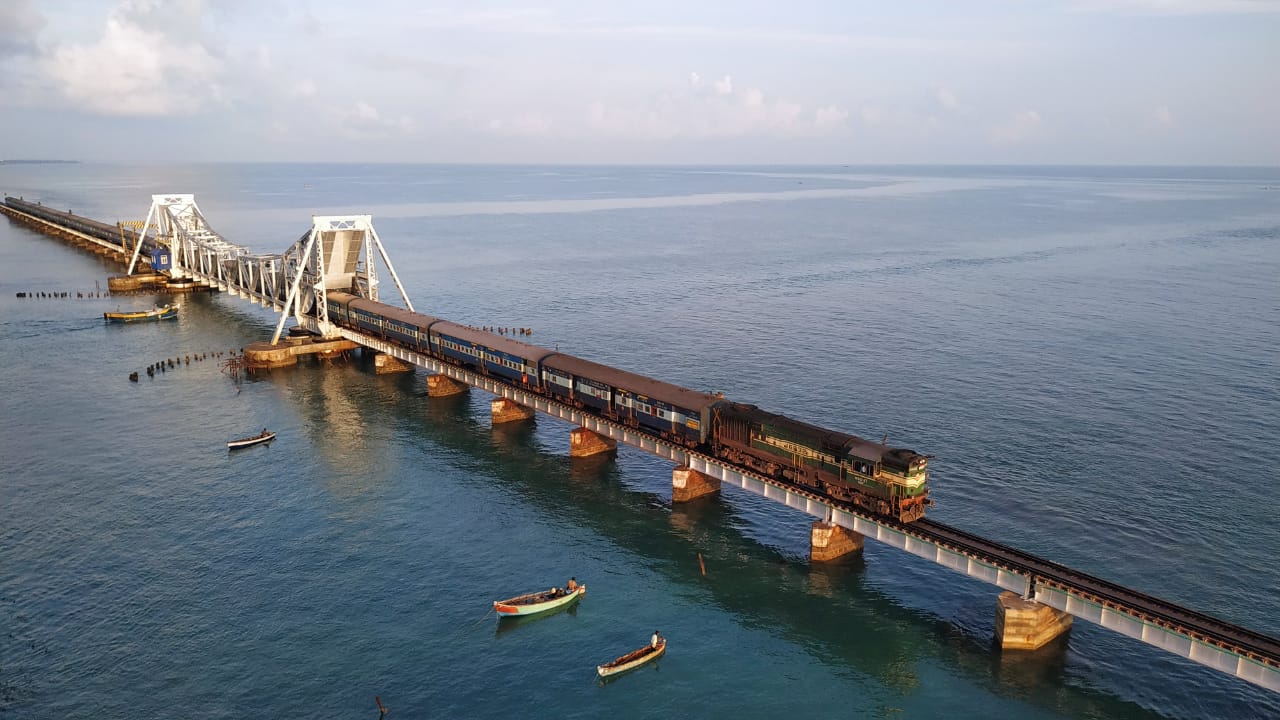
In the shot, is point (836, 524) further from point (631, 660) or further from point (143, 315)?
point (143, 315)

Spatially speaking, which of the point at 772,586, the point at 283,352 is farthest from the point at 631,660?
the point at 283,352

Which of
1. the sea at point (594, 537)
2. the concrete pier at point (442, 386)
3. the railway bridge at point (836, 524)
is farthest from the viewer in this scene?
the concrete pier at point (442, 386)

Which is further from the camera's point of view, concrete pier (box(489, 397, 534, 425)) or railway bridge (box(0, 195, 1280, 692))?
concrete pier (box(489, 397, 534, 425))

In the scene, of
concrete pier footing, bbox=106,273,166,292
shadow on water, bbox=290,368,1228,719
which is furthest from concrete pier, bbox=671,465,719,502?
concrete pier footing, bbox=106,273,166,292

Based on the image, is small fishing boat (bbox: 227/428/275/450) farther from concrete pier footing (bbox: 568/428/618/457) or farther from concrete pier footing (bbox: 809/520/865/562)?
concrete pier footing (bbox: 809/520/865/562)

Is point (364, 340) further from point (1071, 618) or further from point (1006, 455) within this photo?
point (1071, 618)

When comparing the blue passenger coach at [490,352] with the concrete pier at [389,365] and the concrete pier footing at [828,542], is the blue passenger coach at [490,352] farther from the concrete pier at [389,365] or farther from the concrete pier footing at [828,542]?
the concrete pier footing at [828,542]

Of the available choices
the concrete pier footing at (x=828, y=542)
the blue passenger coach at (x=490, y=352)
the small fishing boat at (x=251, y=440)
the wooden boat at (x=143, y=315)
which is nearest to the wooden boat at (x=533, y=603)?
the concrete pier footing at (x=828, y=542)

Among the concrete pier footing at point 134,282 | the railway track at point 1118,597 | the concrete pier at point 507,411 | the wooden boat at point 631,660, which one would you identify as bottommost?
the wooden boat at point 631,660
